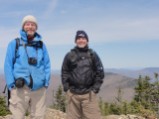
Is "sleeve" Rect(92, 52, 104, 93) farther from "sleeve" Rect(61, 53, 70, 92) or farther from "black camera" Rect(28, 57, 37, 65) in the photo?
"black camera" Rect(28, 57, 37, 65)

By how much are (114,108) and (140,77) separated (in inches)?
363

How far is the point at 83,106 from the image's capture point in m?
8.07

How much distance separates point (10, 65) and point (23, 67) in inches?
10.5

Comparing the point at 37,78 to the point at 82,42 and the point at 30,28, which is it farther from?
the point at 82,42

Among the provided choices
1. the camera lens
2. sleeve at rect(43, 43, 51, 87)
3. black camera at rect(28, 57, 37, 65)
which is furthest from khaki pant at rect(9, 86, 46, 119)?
black camera at rect(28, 57, 37, 65)

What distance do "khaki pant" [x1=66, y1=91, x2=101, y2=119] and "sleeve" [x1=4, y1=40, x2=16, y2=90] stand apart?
1.48m

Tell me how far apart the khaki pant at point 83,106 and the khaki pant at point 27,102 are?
792 mm

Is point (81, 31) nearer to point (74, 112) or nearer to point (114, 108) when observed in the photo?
point (74, 112)

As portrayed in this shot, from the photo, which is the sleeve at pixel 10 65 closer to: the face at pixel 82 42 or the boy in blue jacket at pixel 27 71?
the boy in blue jacket at pixel 27 71

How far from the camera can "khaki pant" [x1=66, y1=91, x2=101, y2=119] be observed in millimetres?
7996

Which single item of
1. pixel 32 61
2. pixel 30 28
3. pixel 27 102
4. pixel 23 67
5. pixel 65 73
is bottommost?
pixel 27 102

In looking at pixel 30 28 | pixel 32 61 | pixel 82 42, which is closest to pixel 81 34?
pixel 82 42

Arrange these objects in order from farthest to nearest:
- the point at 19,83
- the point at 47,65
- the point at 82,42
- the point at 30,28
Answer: the point at 82,42, the point at 47,65, the point at 30,28, the point at 19,83

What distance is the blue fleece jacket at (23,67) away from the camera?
721 centimetres
